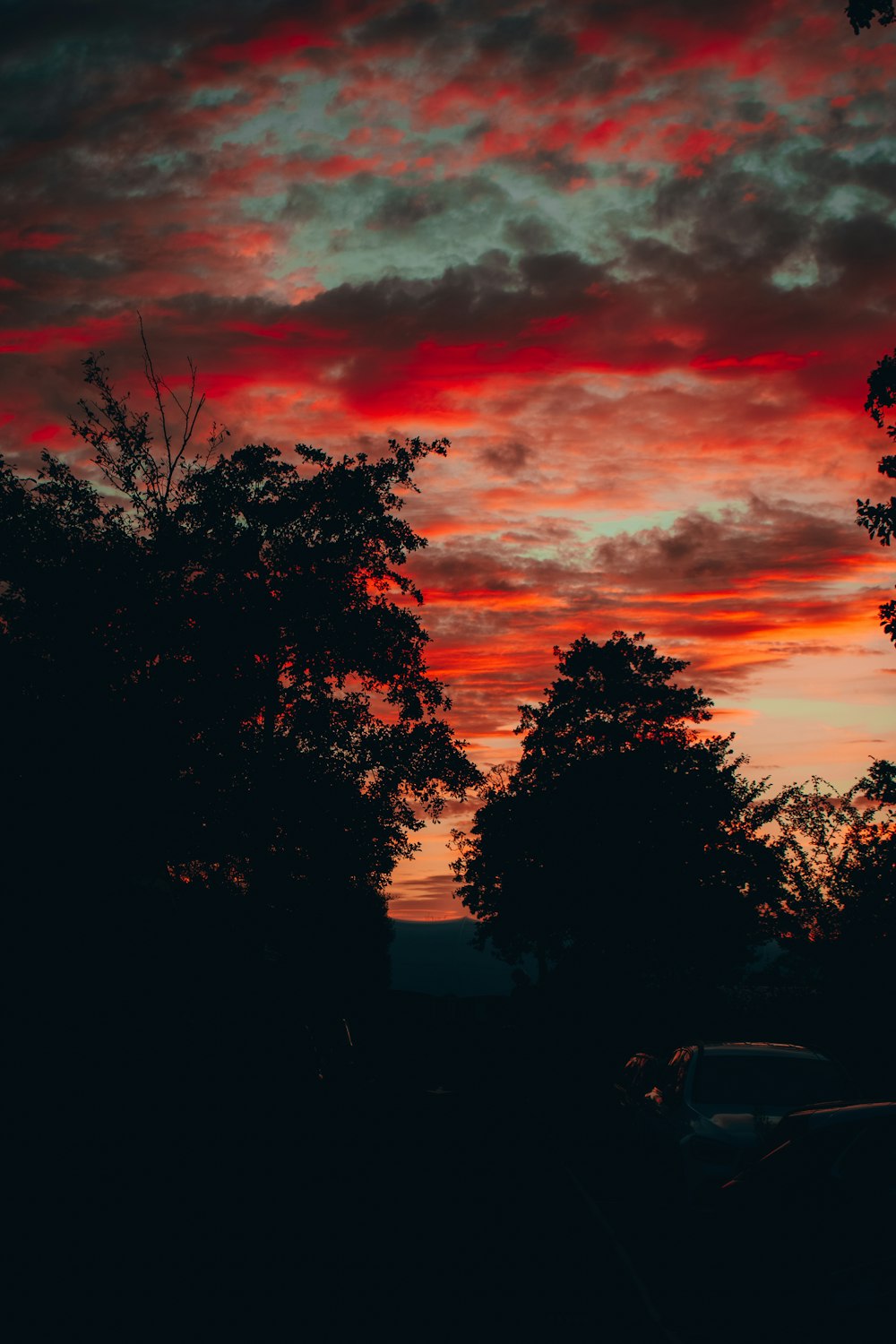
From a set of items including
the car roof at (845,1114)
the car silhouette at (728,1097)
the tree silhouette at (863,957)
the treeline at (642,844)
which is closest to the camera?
the car roof at (845,1114)

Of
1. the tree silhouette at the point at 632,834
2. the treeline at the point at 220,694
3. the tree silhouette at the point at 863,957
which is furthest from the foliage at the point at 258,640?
the tree silhouette at the point at 632,834

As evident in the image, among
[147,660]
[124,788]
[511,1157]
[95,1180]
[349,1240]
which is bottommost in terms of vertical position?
[511,1157]

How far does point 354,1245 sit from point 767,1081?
15.5 ft

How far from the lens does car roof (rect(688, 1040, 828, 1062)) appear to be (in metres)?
12.1

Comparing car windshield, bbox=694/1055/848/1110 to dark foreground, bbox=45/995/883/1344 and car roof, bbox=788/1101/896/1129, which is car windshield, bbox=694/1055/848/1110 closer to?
dark foreground, bbox=45/995/883/1344

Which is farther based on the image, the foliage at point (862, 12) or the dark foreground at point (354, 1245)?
the foliage at point (862, 12)

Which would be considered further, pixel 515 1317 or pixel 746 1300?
pixel 515 1317

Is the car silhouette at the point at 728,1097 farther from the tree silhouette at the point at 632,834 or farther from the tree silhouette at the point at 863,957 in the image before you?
the tree silhouette at the point at 632,834

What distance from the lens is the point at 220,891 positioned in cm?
3033

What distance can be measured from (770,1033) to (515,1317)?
20.2 metres

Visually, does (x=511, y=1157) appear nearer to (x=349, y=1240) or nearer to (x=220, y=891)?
(x=349, y=1240)

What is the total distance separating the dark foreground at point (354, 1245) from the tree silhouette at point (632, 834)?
1486 inches

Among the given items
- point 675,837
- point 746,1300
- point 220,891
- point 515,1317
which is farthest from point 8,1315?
point 675,837

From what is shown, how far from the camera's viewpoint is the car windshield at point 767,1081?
11219mm
